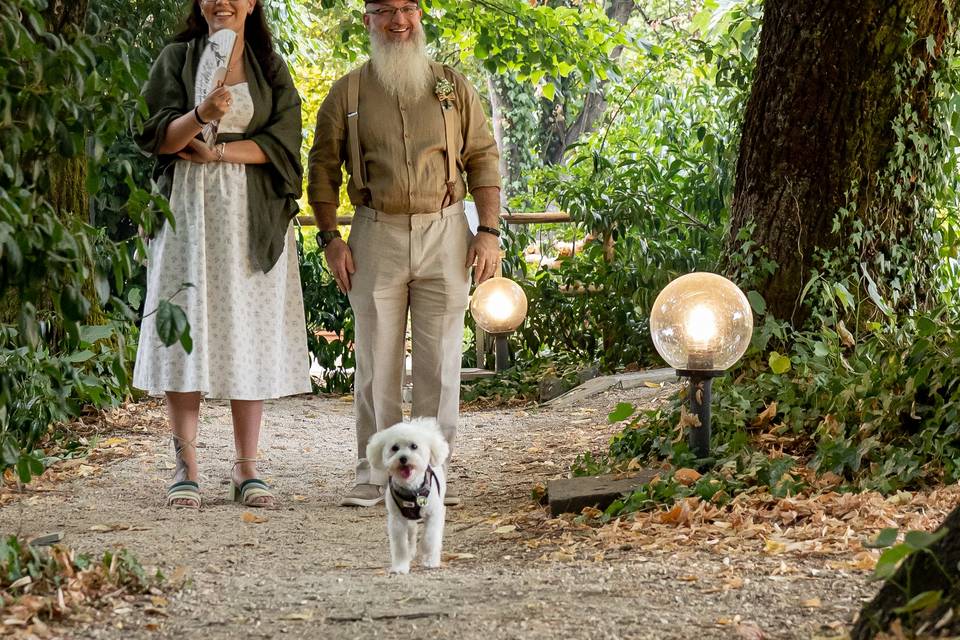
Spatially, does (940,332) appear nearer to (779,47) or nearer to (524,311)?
(779,47)

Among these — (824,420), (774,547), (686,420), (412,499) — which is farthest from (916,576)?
(824,420)

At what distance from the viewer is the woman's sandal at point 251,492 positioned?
4105 millimetres

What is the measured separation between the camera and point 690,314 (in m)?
3.95

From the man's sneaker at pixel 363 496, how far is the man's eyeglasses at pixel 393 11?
5.67ft

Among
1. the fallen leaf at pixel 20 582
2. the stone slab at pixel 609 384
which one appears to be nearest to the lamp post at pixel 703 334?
the fallen leaf at pixel 20 582

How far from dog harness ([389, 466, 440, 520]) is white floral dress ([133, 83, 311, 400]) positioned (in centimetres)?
108

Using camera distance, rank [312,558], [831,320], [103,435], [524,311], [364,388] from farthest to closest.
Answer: [524,311]
[103,435]
[831,320]
[364,388]
[312,558]

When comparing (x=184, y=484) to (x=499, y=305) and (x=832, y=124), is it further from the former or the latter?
(x=499, y=305)

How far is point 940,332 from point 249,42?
2656 millimetres

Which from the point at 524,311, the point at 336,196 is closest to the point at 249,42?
the point at 336,196

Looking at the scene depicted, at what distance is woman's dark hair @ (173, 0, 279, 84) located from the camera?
13.3ft

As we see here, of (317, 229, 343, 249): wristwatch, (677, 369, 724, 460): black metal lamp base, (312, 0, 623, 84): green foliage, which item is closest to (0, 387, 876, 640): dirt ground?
(677, 369, 724, 460): black metal lamp base

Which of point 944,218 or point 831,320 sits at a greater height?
point 944,218

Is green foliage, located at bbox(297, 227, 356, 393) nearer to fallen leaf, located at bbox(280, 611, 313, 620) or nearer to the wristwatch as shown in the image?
the wristwatch
